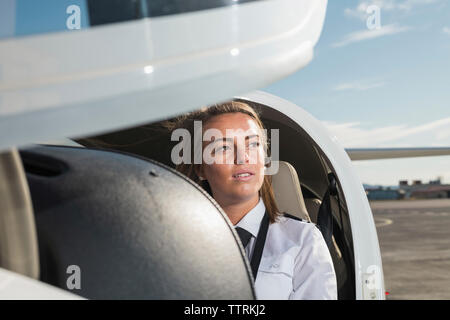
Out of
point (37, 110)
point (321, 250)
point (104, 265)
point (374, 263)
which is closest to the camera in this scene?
point (37, 110)

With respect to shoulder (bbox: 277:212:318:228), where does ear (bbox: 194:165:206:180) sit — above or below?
above

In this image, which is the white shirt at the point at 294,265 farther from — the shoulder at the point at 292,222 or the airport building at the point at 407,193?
the airport building at the point at 407,193

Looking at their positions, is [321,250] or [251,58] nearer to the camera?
[251,58]

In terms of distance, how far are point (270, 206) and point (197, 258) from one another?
1.22 metres

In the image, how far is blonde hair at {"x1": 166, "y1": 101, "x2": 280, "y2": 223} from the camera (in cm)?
204

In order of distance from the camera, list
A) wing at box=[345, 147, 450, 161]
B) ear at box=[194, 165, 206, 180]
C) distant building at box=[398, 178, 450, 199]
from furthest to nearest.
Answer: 1. distant building at box=[398, 178, 450, 199]
2. wing at box=[345, 147, 450, 161]
3. ear at box=[194, 165, 206, 180]

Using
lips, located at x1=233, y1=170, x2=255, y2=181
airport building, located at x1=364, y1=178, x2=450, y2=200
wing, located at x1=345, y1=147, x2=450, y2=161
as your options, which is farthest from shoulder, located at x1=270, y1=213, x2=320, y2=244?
airport building, located at x1=364, y1=178, x2=450, y2=200

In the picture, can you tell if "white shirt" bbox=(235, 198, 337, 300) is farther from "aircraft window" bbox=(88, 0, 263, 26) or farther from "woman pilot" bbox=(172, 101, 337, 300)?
"aircraft window" bbox=(88, 0, 263, 26)

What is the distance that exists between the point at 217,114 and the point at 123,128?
142 cm

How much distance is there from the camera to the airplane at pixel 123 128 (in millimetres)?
577

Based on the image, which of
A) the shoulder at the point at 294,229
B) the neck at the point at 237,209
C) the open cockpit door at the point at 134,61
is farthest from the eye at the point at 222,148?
the open cockpit door at the point at 134,61
